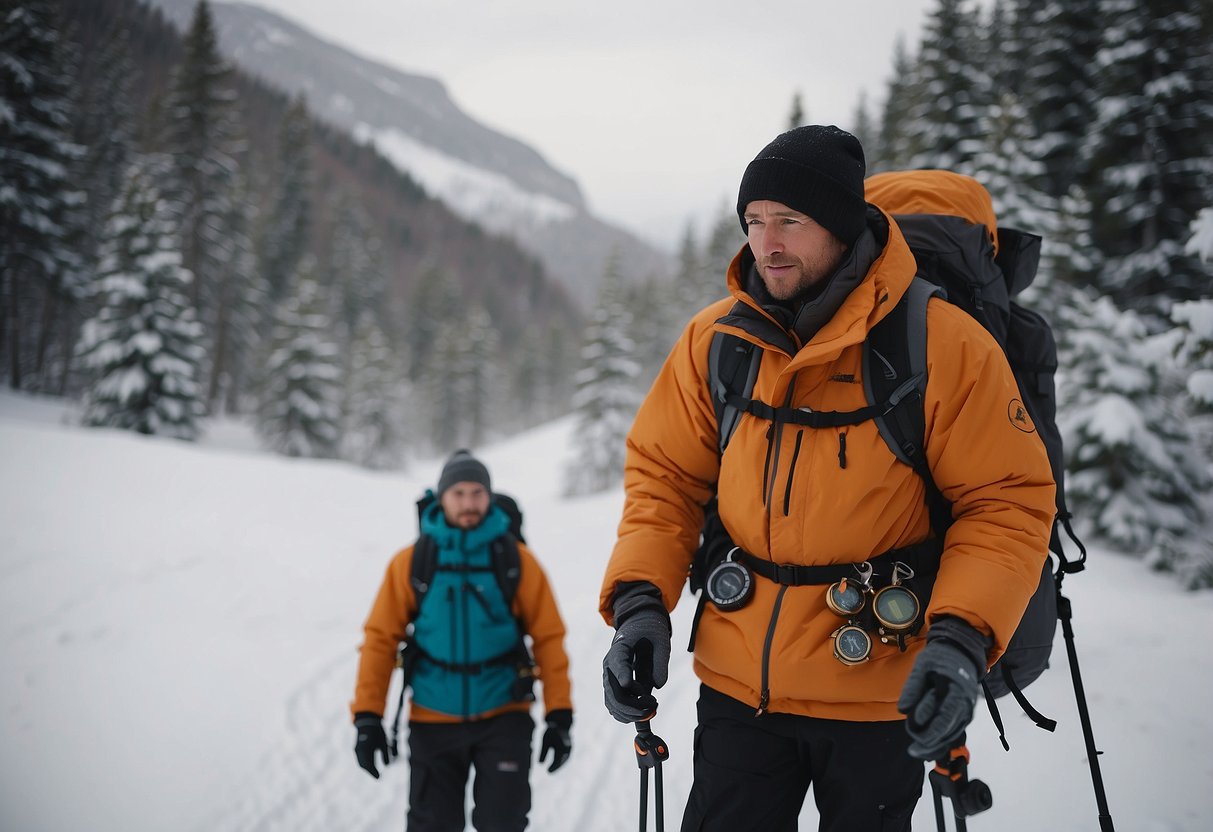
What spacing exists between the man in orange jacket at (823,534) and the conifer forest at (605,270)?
598 centimetres

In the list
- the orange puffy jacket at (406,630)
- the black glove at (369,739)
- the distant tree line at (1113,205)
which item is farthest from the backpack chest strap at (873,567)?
the distant tree line at (1113,205)

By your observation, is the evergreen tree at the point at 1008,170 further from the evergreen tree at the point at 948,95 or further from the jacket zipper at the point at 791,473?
the jacket zipper at the point at 791,473

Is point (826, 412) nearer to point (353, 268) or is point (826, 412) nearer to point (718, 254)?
point (718, 254)

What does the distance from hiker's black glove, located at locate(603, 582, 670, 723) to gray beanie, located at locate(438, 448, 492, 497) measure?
1957 millimetres

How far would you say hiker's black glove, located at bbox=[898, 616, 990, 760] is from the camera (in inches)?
63.0

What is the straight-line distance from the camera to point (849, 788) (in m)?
1.98

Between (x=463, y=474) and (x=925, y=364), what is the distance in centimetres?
276

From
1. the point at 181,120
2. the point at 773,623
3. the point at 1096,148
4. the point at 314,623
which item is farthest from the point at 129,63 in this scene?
the point at 773,623

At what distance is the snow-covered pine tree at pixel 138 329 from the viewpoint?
71.0ft

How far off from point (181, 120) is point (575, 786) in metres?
34.8

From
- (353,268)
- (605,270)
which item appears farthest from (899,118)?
(353,268)

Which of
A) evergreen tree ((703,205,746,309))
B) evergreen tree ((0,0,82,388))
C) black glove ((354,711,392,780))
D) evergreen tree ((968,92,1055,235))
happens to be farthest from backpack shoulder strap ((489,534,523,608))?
evergreen tree ((703,205,746,309))

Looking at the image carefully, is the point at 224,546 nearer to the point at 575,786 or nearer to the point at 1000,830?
the point at 575,786

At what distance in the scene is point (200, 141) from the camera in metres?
29.1
